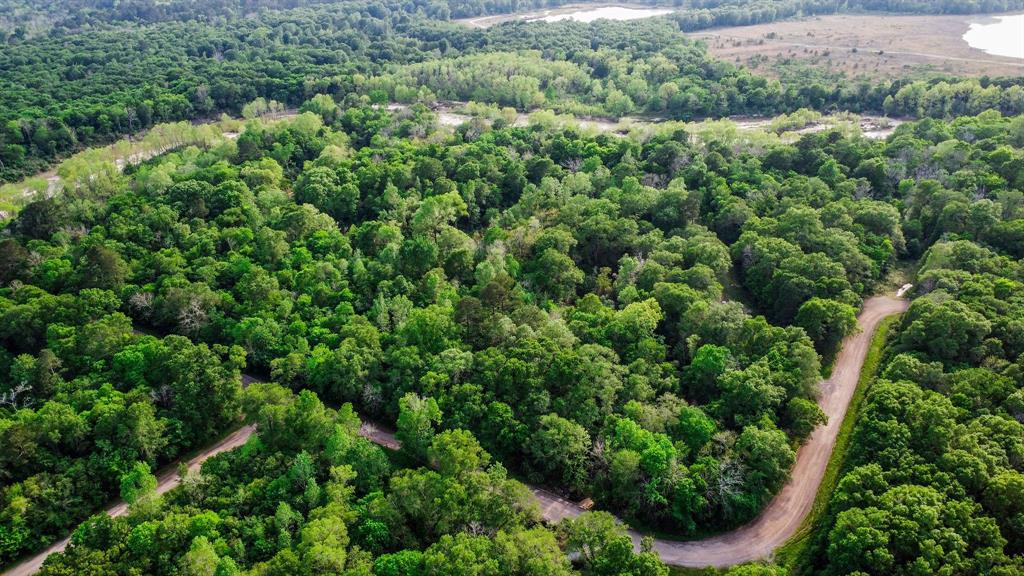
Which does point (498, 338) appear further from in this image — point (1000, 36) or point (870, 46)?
point (1000, 36)

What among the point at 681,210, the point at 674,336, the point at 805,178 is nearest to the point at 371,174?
the point at 681,210

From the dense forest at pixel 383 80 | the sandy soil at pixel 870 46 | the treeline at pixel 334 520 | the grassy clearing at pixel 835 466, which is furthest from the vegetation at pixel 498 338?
the sandy soil at pixel 870 46

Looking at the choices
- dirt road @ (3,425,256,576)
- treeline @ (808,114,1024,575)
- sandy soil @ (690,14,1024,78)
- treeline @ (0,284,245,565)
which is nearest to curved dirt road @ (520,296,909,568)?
treeline @ (808,114,1024,575)

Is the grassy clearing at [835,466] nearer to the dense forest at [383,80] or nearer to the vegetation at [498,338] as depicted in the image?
the vegetation at [498,338]

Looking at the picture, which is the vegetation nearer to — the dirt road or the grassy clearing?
the grassy clearing

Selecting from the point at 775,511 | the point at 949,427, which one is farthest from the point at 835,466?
the point at 949,427

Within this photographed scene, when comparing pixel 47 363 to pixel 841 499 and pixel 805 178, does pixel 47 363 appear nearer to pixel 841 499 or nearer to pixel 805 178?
pixel 841 499

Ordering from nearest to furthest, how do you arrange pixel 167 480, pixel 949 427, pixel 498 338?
pixel 949 427
pixel 167 480
pixel 498 338
